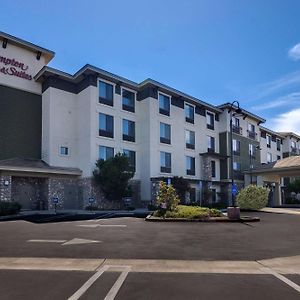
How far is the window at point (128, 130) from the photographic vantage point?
41969 mm

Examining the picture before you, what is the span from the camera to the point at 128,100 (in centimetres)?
4288

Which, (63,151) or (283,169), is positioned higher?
(63,151)

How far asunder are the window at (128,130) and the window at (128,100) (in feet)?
4.90

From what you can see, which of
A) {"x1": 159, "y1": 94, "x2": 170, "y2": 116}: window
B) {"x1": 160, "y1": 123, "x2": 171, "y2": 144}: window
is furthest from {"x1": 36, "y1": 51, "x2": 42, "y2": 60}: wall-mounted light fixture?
{"x1": 160, "y1": 123, "x2": 171, "y2": 144}: window

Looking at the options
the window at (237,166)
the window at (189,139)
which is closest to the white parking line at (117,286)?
the window at (189,139)

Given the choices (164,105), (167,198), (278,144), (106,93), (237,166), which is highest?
(106,93)

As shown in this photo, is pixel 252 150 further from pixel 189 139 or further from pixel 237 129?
pixel 189 139

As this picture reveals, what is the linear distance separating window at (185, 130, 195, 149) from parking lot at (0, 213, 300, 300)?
3225 cm

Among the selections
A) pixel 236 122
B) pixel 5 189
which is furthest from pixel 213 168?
pixel 5 189

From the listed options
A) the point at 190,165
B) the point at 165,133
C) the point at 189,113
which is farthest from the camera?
the point at 189,113

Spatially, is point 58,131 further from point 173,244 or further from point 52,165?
point 173,244

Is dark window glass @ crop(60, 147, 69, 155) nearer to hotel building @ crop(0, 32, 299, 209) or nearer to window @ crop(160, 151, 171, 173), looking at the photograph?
hotel building @ crop(0, 32, 299, 209)

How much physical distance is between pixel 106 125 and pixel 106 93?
3.42 metres

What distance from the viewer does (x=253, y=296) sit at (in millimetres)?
6660
